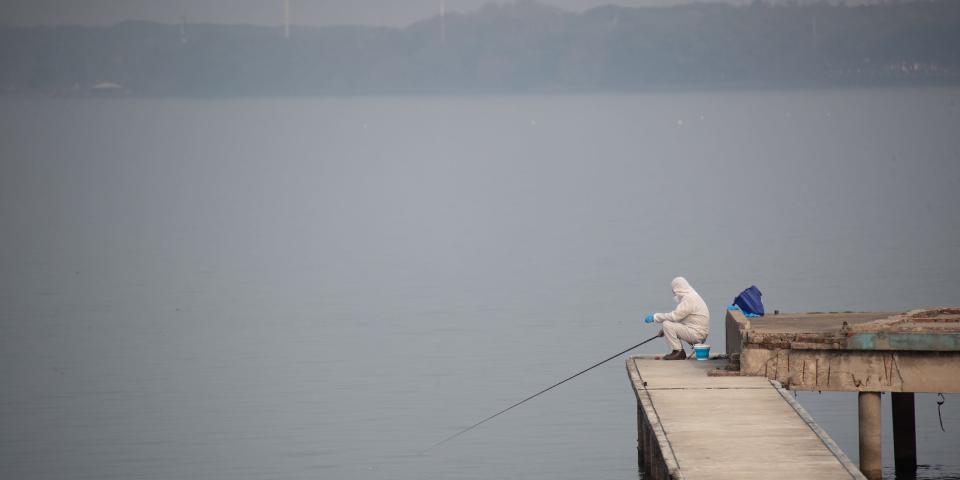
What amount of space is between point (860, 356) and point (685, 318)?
267cm

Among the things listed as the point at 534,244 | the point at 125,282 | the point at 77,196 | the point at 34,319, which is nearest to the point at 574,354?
the point at 34,319

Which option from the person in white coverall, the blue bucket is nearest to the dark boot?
the person in white coverall

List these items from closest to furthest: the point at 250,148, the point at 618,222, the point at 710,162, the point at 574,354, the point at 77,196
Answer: the point at 574,354 → the point at 618,222 → the point at 77,196 → the point at 710,162 → the point at 250,148

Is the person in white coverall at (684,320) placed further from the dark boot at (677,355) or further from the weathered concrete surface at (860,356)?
the weathered concrete surface at (860,356)

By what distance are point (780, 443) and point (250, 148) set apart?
125 m

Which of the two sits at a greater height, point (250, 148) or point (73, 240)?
point (250, 148)

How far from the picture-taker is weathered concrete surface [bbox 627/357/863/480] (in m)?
16.0

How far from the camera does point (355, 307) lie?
40844 mm

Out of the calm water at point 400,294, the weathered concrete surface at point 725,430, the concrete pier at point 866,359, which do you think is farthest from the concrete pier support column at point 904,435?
the weathered concrete surface at point 725,430

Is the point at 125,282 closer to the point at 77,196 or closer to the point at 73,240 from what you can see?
the point at 73,240

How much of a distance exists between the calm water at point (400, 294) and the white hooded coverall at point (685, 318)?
113 inches

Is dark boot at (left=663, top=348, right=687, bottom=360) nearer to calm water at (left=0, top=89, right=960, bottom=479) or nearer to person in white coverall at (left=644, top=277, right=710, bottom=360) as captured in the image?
person in white coverall at (left=644, top=277, right=710, bottom=360)

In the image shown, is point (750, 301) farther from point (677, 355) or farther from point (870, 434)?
point (870, 434)

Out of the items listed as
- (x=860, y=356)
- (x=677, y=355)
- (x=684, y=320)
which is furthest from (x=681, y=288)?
(x=860, y=356)
